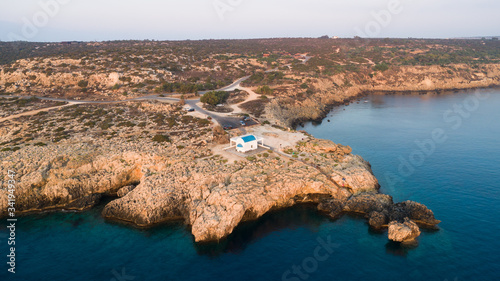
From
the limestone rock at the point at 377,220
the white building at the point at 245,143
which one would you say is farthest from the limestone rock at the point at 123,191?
the limestone rock at the point at 377,220

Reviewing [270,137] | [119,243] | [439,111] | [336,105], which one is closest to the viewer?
[119,243]

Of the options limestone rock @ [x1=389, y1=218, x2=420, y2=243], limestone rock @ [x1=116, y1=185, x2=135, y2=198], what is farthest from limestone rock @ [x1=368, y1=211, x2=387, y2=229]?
limestone rock @ [x1=116, y1=185, x2=135, y2=198]

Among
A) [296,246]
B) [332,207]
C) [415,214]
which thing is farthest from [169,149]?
[415,214]

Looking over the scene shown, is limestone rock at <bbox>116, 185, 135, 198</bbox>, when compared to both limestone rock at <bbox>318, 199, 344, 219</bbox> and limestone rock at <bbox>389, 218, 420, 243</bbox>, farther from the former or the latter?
limestone rock at <bbox>389, 218, 420, 243</bbox>

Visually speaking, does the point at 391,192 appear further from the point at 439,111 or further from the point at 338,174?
the point at 439,111

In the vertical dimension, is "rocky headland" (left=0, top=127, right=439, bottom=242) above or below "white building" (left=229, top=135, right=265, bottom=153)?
below

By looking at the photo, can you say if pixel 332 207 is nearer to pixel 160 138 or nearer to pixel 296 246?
pixel 296 246

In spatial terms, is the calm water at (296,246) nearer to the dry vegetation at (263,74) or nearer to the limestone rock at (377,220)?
the limestone rock at (377,220)

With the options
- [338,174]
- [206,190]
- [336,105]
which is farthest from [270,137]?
[336,105]
